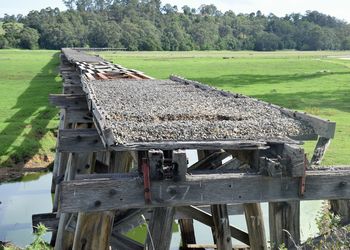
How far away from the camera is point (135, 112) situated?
245 inches

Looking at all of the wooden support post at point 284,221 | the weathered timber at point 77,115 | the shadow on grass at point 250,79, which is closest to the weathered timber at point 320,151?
the wooden support post at point 284,221

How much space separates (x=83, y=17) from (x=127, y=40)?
23545 millimetres

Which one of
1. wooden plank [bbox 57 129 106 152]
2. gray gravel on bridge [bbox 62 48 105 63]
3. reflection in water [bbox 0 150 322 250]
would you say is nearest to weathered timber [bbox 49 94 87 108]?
reflection in water [bbox 0 150 322 250]

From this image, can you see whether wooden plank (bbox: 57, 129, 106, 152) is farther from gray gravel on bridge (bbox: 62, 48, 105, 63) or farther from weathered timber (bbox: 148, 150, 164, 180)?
gray gravel on bridge (bbox: 62, 48, 105, 63)

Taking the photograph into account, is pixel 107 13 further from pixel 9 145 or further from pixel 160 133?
Answer: pixel 160 133

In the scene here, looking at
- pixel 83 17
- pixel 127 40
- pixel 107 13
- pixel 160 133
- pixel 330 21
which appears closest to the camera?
pixel 160 133

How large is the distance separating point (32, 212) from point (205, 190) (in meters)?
7.67

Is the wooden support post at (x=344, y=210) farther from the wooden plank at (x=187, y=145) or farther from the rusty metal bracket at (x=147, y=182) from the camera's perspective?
the rusty metal bracket at (x=147, y=182)

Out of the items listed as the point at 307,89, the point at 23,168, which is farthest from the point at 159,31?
the point at 23,168

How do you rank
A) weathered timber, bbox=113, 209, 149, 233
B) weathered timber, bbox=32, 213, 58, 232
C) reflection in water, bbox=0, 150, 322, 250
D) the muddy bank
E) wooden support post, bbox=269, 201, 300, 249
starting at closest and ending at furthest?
wooden support post, bbox=269, 201, 300, 249, weathered timber, bbox=113, 209, 149, 233, weathered timber, bbox=32, 213, 58, 232, reflection in water, bbox=0, 150, 322, 250, the muddy bank

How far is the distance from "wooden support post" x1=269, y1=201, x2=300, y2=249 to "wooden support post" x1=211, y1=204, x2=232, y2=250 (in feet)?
4.76

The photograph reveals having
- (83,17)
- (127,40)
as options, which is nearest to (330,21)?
(83,17)

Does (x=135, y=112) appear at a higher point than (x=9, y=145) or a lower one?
higher

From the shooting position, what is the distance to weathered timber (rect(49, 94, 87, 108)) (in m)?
8.63
